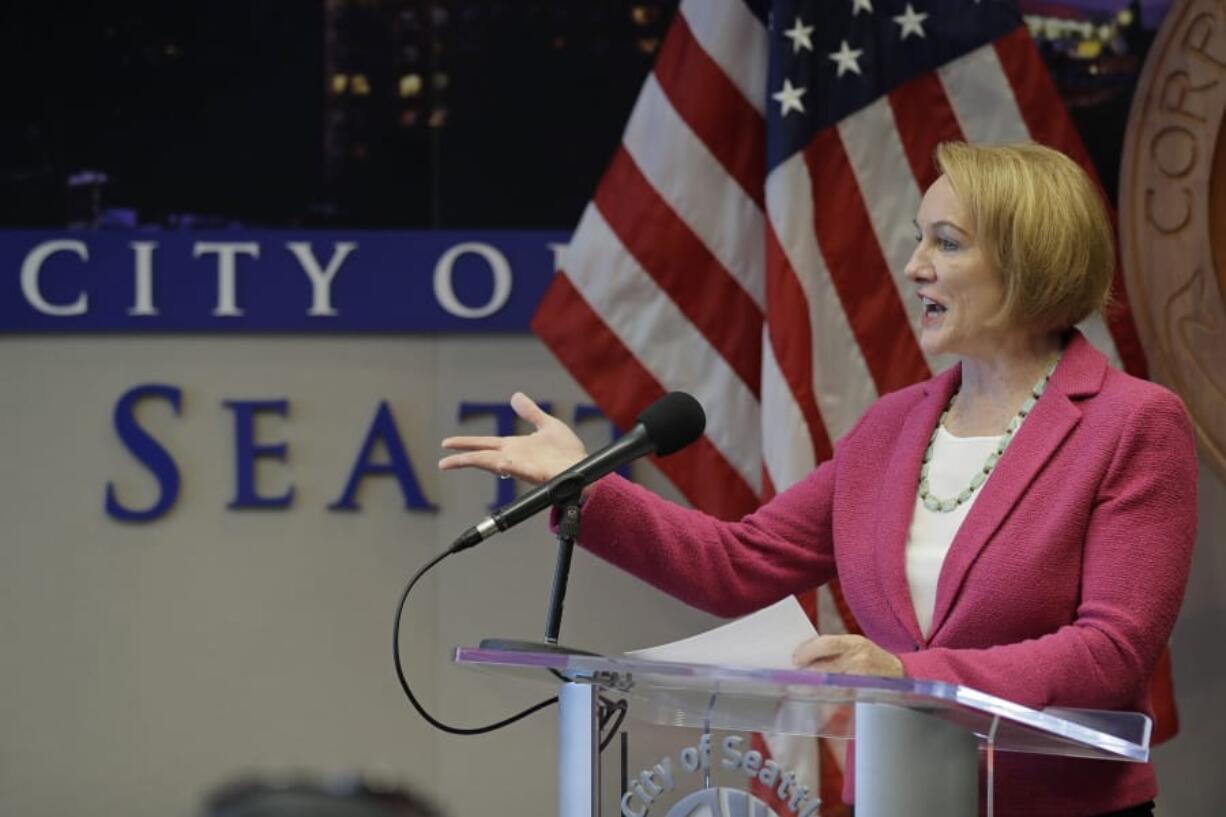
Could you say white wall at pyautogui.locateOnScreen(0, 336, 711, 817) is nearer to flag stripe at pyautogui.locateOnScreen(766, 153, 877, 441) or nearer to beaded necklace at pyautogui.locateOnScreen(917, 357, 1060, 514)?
flag stripe at pyautogui.locateOnScreen(766, 153, 877, 441)

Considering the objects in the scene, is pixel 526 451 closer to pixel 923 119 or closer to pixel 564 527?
pixel 564 527

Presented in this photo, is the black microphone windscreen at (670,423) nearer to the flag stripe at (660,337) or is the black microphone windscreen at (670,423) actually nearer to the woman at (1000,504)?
the woman at (1000,504)

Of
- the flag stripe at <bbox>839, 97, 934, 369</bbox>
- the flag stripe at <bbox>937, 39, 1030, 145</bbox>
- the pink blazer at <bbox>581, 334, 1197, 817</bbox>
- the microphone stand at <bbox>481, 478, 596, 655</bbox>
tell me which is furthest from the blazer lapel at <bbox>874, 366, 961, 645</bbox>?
the flag stripe at <bbox>937, 39, 1030, 145</bbox>

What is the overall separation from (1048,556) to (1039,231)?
419 mm

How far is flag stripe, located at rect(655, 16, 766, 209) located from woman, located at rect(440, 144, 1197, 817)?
52.9 inches

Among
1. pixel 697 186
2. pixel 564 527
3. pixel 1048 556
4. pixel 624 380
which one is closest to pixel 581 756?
pixel 564 527

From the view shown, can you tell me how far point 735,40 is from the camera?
3717 mm

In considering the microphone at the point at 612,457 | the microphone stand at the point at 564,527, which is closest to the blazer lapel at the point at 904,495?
the microphone at the point at 612,457

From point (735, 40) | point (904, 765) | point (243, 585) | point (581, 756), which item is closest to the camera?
point (904, 765)

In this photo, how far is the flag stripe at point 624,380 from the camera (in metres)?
3.75

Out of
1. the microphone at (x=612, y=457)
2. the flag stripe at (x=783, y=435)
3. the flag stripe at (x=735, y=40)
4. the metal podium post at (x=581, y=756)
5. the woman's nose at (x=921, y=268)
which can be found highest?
the flag stripe at (x=735, y=40)

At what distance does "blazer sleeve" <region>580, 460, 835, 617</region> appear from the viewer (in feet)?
7.63

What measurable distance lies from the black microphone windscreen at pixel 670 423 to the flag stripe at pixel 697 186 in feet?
5.87

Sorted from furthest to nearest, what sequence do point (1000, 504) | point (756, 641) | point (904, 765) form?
point (1000, 504) → point (756, 641) → point (904, 765)
